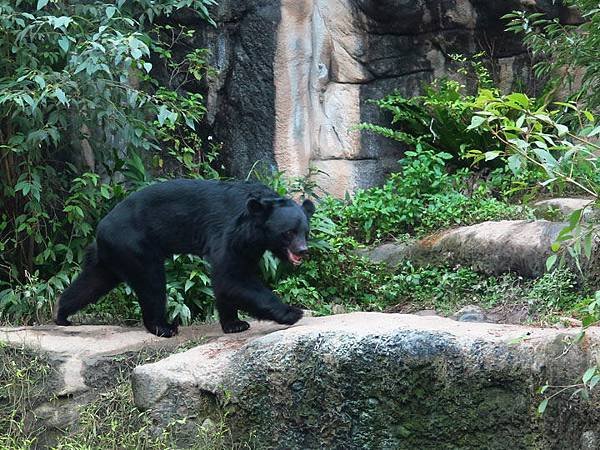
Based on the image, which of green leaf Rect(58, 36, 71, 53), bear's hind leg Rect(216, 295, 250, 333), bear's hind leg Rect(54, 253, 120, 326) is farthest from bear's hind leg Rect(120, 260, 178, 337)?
green leaf Rect(58, 36, 71, 53)

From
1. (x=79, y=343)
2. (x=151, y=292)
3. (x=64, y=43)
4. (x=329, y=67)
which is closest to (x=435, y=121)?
(x=329, y=67)

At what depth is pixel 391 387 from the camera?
222 inches

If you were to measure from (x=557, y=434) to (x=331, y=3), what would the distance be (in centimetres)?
747

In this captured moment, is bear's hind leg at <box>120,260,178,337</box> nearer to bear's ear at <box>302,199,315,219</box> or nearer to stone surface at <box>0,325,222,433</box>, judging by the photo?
stone surface at <box>0,325,222,433</box>

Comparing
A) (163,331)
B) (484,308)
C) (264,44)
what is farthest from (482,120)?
(264,44)

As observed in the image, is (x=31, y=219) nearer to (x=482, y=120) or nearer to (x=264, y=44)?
(x=264, y=44)

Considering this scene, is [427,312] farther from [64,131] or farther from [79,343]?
[64,131]

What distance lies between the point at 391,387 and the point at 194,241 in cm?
248

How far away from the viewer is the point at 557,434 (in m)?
5.38

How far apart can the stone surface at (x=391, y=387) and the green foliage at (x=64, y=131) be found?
2.61 m

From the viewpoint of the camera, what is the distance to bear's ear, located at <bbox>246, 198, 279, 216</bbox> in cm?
701

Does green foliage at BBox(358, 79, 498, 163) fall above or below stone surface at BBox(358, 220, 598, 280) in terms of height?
above

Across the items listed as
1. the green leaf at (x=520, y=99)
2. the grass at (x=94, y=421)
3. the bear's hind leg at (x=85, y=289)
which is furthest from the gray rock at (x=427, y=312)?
the green leaf at (x=520, y=99)

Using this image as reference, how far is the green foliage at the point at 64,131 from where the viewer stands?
8.09 meters
